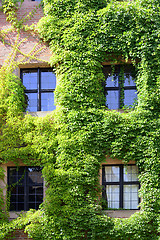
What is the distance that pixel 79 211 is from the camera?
9516 millimetres

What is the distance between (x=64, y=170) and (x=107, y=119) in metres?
2.20

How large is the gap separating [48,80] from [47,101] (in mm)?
814

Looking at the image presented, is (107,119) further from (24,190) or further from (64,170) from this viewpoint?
(24,190)

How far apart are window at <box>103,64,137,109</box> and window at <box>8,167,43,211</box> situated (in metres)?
3.64

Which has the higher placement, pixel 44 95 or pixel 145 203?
pixel 44 95

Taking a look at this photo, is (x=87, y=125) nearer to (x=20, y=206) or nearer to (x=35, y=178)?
(x=35, y=178)

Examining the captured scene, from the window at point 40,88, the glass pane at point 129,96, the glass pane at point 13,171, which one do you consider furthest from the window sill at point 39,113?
the glass pane at point 129,96

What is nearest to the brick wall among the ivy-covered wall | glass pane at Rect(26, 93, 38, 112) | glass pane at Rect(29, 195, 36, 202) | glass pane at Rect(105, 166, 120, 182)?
the ivy-covered wall

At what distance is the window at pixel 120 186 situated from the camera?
10.2 meters

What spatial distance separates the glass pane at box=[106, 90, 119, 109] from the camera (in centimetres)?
1091

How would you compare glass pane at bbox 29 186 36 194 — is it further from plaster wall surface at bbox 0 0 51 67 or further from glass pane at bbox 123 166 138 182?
plaster wall surface at bbox 0 0 51 67

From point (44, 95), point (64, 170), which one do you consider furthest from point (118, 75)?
point (64, 170)

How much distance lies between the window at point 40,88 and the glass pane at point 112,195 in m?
3.56

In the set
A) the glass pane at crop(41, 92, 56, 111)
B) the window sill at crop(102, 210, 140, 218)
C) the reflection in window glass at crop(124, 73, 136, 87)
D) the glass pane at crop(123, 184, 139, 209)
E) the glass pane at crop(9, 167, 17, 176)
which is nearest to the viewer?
the window sill at crop(102, 210, 140, 218)
